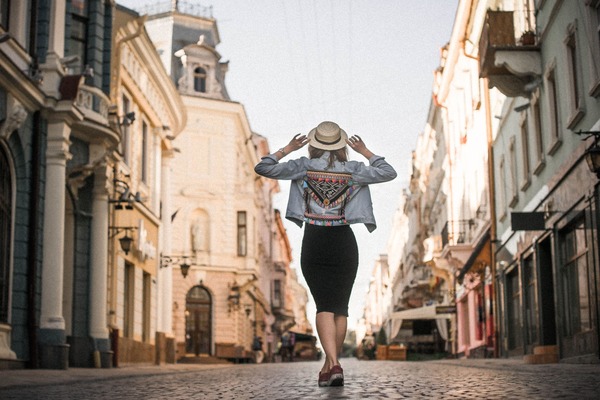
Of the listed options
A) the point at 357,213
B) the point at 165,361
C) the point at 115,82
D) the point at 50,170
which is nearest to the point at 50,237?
the point at 50,170

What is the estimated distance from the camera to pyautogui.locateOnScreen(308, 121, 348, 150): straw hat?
26.6 feet

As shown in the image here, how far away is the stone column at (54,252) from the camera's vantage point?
732 inches

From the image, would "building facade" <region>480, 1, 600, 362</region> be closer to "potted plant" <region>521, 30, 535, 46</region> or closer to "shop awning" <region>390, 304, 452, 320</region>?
"potted plant" <region>521, 30, 535, 46</region>

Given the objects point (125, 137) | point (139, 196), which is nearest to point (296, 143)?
point (139, 196)

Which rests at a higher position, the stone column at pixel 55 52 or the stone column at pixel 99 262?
the stone column at pixel 55 52

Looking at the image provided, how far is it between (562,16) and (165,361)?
19.0 meters

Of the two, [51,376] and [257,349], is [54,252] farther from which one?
[257,349]

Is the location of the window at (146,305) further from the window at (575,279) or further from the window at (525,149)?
the window at (575,279)

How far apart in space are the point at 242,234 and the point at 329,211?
43.1 m

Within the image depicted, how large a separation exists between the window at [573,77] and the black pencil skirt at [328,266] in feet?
32.8

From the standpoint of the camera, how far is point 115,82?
2464 cm

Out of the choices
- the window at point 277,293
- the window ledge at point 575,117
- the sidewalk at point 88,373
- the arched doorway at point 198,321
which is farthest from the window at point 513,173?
the window at point 277,293

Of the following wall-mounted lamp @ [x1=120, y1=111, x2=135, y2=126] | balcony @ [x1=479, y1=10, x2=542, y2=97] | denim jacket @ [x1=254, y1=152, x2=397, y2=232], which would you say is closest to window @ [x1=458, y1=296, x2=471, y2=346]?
balcony @ [x1=479, y1=10, x2=542, y2=97]

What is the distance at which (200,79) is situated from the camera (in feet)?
172
